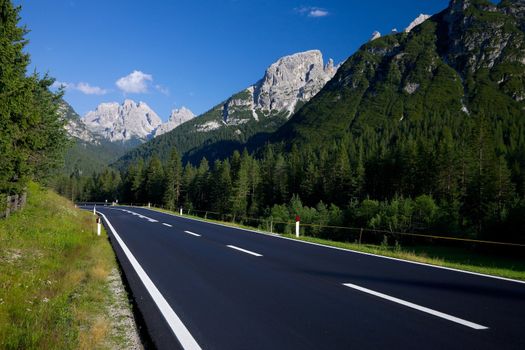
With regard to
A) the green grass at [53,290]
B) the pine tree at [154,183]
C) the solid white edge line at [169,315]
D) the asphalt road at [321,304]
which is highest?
the pine tree at [154,183]

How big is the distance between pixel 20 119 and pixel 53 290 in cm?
1317

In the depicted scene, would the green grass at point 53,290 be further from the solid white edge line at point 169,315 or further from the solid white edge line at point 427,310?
the solid white edge line at point 427,310

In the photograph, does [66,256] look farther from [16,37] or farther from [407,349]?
[407,349]

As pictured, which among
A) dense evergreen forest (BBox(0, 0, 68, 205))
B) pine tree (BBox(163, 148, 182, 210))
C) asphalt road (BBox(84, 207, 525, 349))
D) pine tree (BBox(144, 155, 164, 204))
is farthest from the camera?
pine tree (BBox(144, 155, 164, 204))

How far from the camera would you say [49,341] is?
15.7 feet

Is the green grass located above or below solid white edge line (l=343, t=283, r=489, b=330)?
below

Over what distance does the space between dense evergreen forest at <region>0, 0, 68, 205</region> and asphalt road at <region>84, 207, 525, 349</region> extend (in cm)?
793

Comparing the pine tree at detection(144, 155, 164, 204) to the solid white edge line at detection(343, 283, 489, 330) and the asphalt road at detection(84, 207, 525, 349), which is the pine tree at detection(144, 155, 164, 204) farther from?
the solid white edge line at detection(343, 283, 489, 330)

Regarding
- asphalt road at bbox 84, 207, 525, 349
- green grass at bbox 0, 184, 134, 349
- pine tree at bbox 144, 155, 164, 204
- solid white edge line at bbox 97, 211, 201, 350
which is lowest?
green grass at bbox 0, 184, 134, 349

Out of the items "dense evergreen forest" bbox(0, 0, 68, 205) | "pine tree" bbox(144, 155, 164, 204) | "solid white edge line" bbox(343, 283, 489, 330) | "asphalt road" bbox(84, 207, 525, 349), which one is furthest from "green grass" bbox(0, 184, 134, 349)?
"pine tree" bbox(144, 155, 164, 204)

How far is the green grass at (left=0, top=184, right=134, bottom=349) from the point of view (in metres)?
5.07

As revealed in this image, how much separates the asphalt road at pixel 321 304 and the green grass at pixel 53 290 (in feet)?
2.57

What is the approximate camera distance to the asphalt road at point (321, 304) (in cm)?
473

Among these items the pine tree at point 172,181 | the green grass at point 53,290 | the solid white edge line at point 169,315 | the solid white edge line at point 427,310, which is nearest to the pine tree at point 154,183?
the pine tree at point 172,181
